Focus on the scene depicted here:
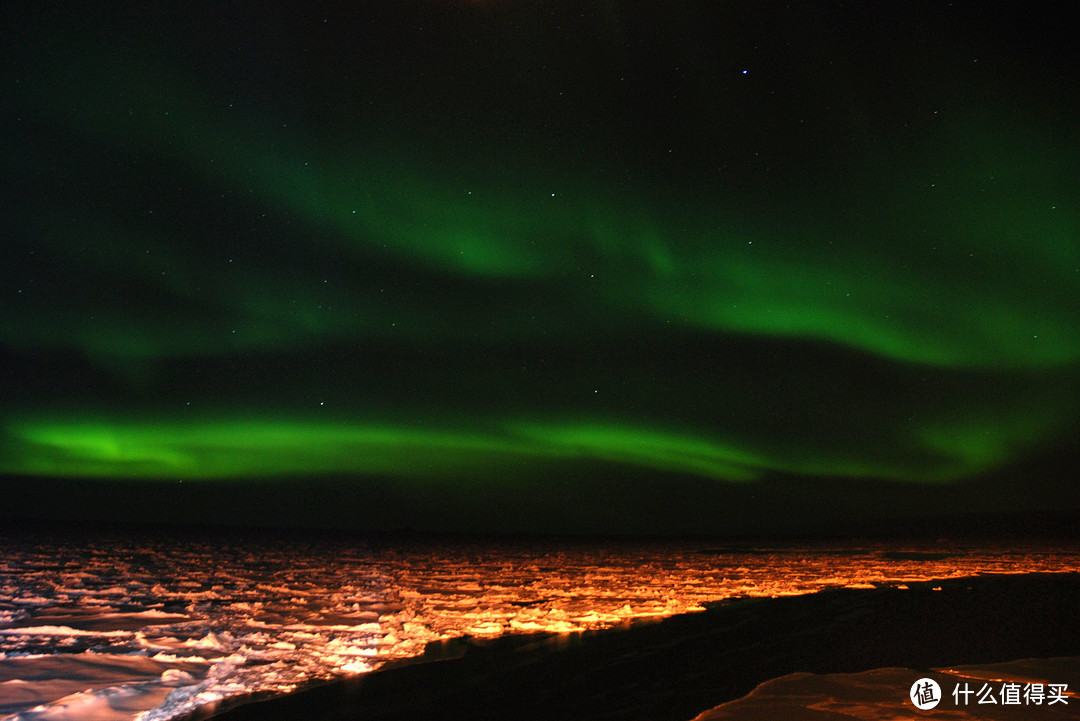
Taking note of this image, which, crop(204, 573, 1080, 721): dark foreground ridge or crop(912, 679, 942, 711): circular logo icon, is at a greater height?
crop(912, 679, 942, 711): circular logo icon

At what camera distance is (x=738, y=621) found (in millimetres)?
8859

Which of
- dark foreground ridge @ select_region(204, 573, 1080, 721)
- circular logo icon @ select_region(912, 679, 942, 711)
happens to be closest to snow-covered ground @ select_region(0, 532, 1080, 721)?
dark foreground ridge @ select_region(204, 573, 1080, 721)

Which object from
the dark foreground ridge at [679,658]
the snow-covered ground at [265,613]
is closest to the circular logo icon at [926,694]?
the dark foreground ridge at [679,658]

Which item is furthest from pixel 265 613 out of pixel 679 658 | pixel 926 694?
pixel 926 694

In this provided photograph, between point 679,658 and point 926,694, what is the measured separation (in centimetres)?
211

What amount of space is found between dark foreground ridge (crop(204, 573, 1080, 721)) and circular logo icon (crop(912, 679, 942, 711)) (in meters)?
0.64

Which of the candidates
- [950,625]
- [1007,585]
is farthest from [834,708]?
[1007,585]

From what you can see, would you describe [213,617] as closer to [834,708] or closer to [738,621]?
[738,621]

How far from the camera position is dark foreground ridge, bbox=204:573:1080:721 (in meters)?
5.07

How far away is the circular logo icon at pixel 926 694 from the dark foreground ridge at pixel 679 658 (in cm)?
64

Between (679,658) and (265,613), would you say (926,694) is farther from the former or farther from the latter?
(265,613)

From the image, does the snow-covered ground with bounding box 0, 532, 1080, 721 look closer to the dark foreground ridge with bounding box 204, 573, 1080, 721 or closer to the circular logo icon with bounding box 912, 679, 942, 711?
the dark foreground ridge with bounding box 204, 573, 1080, 721

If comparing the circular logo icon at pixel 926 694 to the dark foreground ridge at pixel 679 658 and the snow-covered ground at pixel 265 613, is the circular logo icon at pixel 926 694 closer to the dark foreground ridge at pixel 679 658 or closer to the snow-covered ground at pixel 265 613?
the dark foreground ridge at pixel 679 658

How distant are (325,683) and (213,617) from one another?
424 centimetres
